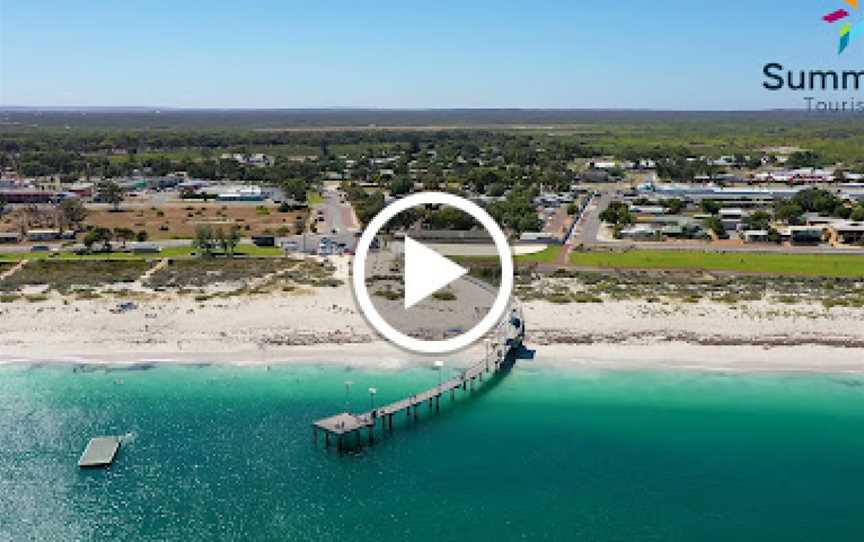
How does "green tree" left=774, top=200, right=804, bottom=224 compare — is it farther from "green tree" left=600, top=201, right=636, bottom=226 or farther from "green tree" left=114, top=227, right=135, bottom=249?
"green tree" left=114, top=227, right=135, bottom=249

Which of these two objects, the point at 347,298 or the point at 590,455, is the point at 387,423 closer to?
the point at 590,455

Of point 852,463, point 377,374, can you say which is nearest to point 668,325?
point 852,463

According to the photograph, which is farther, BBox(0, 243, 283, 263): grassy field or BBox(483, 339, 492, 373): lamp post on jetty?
BBox(0, 243, 283, 263): grassy field

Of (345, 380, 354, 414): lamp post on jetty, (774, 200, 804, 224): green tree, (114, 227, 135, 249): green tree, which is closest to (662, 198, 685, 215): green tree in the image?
(774, 200, 804, 224): green tree

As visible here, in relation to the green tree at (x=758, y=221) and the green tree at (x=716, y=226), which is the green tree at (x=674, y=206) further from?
the green tree at (x=758, y=221)

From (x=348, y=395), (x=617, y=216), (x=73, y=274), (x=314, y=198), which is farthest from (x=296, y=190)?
(x=348, y=395)

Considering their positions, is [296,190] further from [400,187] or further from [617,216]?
[617,216]

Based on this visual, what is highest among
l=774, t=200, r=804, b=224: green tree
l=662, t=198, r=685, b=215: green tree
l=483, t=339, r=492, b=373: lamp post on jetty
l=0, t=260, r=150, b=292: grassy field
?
l=662, t=198, r=685, b=215: green tree

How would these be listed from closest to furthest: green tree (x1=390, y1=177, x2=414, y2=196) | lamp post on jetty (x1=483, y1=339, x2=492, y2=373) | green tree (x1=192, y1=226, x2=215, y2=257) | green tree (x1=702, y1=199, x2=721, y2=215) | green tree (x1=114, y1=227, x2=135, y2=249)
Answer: lamp post on jetty (x1=483, y1=339, x2=492, y2=373), green tree (x1=192, y1=226, x2=215, y2=257), green tree (x1=114, y1=227, x2=135, y2=249), green tree (x1=702, y1=199, x2=721, y2=215), green tree (x1=390, y1=177, x2=414, y2=196)
